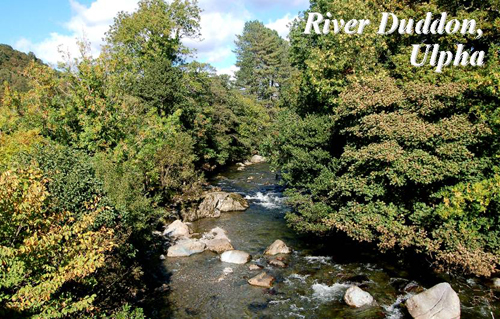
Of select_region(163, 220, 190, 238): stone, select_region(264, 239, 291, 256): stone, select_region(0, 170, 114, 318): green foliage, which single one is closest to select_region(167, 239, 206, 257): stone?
select_region(163, 220, 190, 238): stone

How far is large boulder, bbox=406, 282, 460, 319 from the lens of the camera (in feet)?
41.9

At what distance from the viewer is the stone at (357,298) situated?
14445 millimetres

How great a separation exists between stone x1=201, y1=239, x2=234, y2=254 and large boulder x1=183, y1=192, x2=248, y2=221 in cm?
568

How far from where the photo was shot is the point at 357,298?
14.6 m

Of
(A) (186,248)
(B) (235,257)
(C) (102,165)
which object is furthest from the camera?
(A) (186,248)

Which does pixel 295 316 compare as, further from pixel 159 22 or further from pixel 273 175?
pixel 159 22

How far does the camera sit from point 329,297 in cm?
1533

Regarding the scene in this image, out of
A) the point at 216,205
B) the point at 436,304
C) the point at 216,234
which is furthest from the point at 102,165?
the point at 436,304

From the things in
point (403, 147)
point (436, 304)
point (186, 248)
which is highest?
point (403, 147)

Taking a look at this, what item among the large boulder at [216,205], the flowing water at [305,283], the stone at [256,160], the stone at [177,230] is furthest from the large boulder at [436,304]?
the stone at [256,160]

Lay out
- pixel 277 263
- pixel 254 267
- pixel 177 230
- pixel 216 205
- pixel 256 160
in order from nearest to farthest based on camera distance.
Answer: pixel 254 267, pixel 277 263, pixel 177 230, pixel 216 205, pixel 256 160

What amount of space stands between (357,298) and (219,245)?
30.6 ft

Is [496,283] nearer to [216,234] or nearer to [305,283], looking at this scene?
[305,283]

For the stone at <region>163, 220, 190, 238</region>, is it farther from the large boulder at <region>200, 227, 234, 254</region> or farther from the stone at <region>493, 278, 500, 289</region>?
the stone at <region>493, 278, 500, 289</region>
